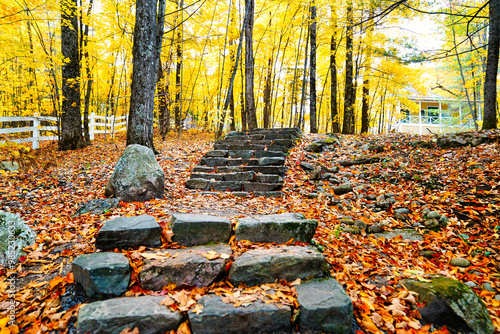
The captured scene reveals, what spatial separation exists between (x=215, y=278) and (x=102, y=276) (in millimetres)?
926

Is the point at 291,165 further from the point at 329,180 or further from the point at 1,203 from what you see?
the point at 1,203

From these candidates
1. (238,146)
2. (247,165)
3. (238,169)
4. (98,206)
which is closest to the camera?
(98,206)

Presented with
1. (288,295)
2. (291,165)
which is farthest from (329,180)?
(288,295)

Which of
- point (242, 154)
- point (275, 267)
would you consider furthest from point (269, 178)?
point (275, 267)

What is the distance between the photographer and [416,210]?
3.95 meters

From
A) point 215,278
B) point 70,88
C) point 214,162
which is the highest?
point 70,88

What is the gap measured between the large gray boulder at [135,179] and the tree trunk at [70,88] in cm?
500

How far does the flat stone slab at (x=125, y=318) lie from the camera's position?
1.72 meters

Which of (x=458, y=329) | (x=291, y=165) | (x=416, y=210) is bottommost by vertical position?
(x=458, y=329)

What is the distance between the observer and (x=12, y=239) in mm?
2494

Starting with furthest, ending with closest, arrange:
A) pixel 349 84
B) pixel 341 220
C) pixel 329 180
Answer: pixel 349 84, pixel 329 180, pixel 341 220

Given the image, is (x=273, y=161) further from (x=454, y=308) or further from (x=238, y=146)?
(x=454, y=308)

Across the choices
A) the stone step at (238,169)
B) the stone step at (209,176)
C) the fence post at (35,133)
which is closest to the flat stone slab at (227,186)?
the stone step at (209,176)

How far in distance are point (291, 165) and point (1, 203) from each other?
5.44 meters
